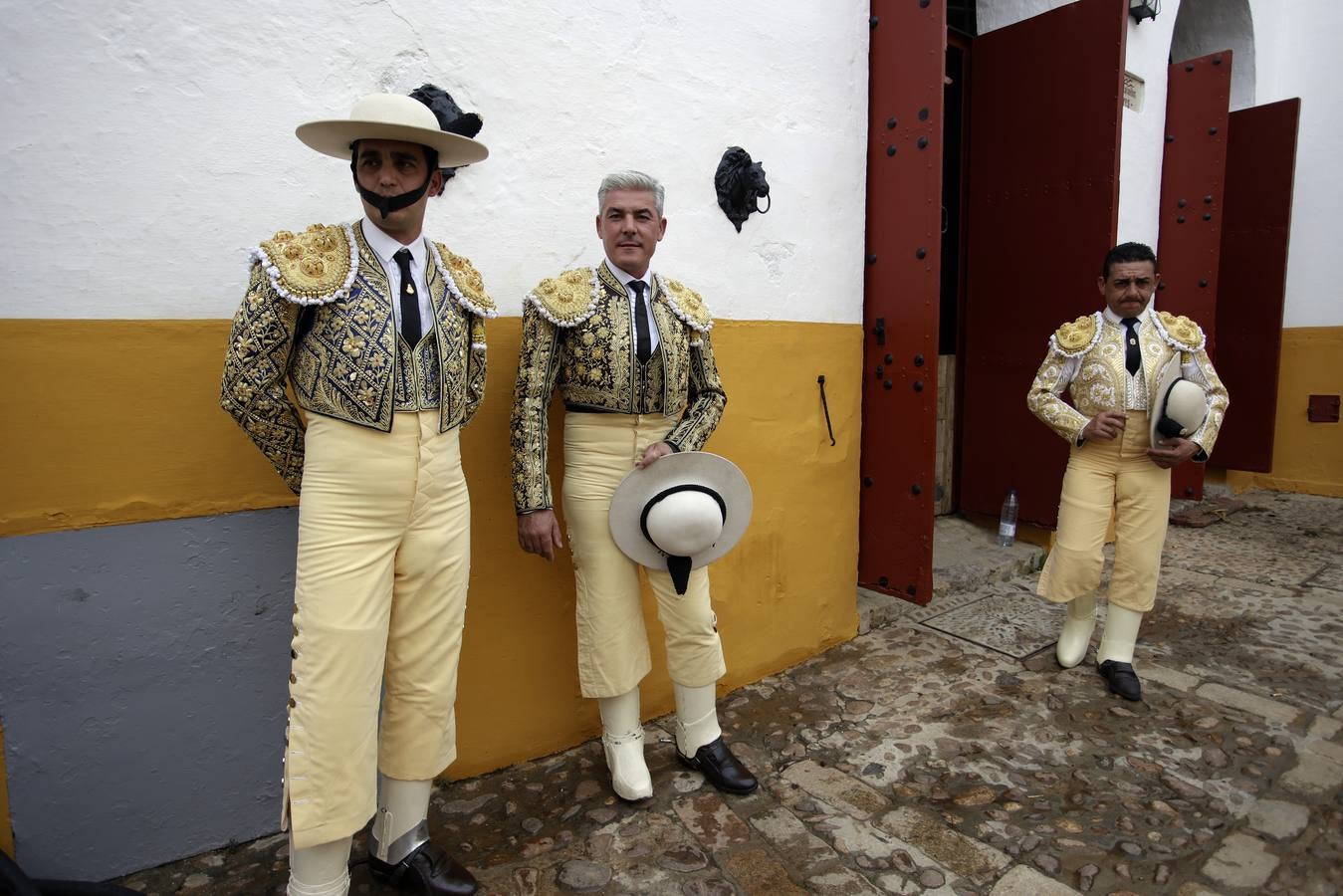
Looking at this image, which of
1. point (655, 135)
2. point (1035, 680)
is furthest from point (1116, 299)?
point (655, 135)

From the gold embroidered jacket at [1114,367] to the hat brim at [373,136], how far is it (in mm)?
2703

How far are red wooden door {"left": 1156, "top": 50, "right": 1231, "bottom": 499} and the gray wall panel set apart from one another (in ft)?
20.3

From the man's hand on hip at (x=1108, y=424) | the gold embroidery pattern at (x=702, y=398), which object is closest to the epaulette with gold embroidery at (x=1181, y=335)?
the man's hand on hip at (x=1108, y=424)

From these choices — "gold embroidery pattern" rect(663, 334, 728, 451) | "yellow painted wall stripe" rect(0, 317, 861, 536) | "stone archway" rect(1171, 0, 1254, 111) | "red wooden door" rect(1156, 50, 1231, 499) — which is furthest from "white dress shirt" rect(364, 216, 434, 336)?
"stone archway" rect(1171, 0, 1254, 111)

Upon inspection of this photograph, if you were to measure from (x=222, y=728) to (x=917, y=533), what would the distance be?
9.51 feet

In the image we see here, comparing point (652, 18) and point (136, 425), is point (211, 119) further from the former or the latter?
point (652, 18)

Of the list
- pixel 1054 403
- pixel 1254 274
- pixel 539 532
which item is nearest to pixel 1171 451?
pixel 1054 403

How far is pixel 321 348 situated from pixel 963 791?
2.42m

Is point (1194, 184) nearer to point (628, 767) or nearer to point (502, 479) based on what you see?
point (502, 479)

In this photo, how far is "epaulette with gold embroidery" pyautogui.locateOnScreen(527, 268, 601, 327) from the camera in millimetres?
2359

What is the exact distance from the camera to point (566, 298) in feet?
7.83

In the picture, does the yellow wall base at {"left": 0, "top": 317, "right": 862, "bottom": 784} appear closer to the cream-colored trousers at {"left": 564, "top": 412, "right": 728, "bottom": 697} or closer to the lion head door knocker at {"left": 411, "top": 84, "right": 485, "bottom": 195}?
the cream-colored trousers at {"left": 564, "top": 412, "right": 728, "bottom": 697}

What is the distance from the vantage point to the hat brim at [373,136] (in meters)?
1.81

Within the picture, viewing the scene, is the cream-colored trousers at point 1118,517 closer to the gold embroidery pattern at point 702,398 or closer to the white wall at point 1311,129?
the gold embroidery pattern at point 702,398
